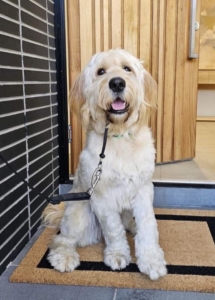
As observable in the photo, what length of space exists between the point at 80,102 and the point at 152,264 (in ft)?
2.47

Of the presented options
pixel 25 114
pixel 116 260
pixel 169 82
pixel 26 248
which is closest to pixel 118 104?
pixel 25 114

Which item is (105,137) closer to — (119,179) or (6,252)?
(119,179)

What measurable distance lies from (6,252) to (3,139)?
0.50m

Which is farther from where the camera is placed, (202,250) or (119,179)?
(202,250)

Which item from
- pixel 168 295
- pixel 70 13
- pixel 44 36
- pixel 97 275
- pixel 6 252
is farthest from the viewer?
pixel 70 13

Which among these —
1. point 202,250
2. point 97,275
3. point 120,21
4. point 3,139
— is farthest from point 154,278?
point 120,21

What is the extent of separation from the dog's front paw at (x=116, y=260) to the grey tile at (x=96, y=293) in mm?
121

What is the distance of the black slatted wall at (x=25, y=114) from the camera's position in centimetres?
153

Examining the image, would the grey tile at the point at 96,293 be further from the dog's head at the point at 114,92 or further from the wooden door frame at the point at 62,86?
the wooden door frame at the point at 62,86

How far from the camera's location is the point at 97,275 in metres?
1.46

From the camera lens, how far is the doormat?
140cm

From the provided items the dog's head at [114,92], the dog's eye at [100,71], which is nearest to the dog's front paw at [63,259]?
the dog's head at [114,92]

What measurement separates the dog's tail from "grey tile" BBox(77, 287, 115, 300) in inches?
22.0

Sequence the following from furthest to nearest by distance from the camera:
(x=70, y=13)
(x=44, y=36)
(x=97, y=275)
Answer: (x=70, y=13) < (x=44, y=36) < (x=97, y=275)
